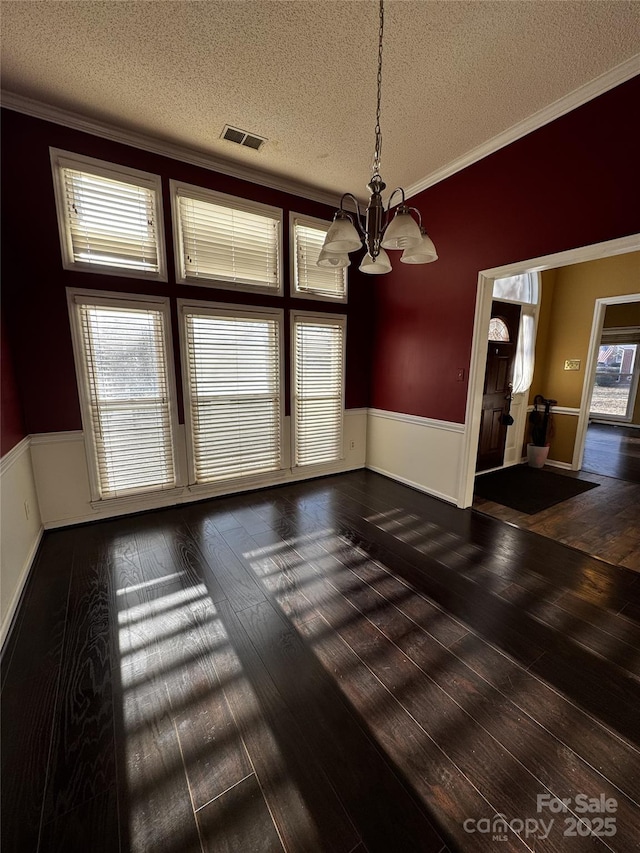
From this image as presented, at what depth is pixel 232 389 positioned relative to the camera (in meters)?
3.73

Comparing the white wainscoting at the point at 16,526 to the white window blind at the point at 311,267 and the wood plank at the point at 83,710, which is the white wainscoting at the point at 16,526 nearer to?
the wood plank at the point at 83,710

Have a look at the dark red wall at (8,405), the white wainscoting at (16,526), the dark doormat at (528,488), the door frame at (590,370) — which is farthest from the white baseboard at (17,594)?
the door frame at (590,370)

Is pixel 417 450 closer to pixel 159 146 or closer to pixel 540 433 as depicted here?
pixel 540 433

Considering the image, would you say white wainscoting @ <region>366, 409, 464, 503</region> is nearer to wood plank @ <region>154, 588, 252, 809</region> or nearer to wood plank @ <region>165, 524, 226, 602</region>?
wood plank @ <region>165, 524, 226, 602</region>

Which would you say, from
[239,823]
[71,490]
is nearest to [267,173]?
[71,490]

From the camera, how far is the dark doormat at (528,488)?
3801mm

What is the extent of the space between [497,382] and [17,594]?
17.6 ft

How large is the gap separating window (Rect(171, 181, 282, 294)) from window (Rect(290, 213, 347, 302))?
0.65 feet

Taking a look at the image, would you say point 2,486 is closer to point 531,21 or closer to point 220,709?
point 220,709

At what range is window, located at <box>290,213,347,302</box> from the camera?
3.89 m

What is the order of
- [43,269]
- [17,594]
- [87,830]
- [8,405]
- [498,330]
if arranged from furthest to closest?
[498,330] < [43,269] < [8,405] < [17,594] < [87,830]

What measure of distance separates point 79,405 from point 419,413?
3.42m

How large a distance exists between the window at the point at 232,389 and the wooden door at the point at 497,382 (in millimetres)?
2813

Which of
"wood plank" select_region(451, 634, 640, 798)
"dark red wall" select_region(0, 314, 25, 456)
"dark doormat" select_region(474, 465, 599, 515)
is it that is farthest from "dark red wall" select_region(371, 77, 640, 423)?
"dark red wall" select_region(0, 314, 25, 456)
